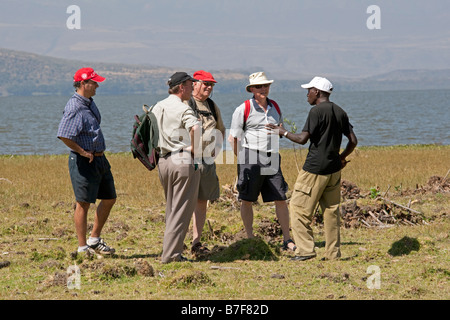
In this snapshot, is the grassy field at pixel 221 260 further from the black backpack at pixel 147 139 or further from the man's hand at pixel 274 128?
the man's hand at pixel 274 128

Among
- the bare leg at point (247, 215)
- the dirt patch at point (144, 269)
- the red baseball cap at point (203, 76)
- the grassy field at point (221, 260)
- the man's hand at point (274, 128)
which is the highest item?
the red baseball cap at point (203, 76)

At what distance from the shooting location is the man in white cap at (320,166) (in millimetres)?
7598

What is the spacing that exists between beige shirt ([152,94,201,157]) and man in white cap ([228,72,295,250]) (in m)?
1.16

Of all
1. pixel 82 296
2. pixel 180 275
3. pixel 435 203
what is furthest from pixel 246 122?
pixel 435 203

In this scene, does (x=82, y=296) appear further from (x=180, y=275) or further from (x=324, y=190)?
(x=324, y=190)

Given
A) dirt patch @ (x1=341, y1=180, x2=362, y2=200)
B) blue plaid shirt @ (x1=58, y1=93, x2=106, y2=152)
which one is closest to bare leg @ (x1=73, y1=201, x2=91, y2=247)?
blue plaid shirt @ (x1=58, y1=93, x2=106, y2=152)

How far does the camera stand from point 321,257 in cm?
805

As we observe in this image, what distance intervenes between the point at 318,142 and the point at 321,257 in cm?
145

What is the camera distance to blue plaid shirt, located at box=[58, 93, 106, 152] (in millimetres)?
7766

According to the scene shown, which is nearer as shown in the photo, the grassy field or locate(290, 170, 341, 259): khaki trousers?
the grassy field

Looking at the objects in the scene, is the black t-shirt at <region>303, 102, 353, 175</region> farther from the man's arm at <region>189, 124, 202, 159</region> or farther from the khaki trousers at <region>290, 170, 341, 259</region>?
the man's arm at <region>189, 124, 202, 159</region>

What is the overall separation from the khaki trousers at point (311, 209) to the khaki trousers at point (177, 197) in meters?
1.23

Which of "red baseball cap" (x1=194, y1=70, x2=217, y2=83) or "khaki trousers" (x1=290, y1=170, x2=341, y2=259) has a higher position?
"red baseball cap" (x1=194, y1=70, x2=217, y2=83)

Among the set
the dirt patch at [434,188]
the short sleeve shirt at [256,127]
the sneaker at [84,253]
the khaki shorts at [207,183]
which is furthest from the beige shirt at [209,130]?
the dirt patch at [434,188]
